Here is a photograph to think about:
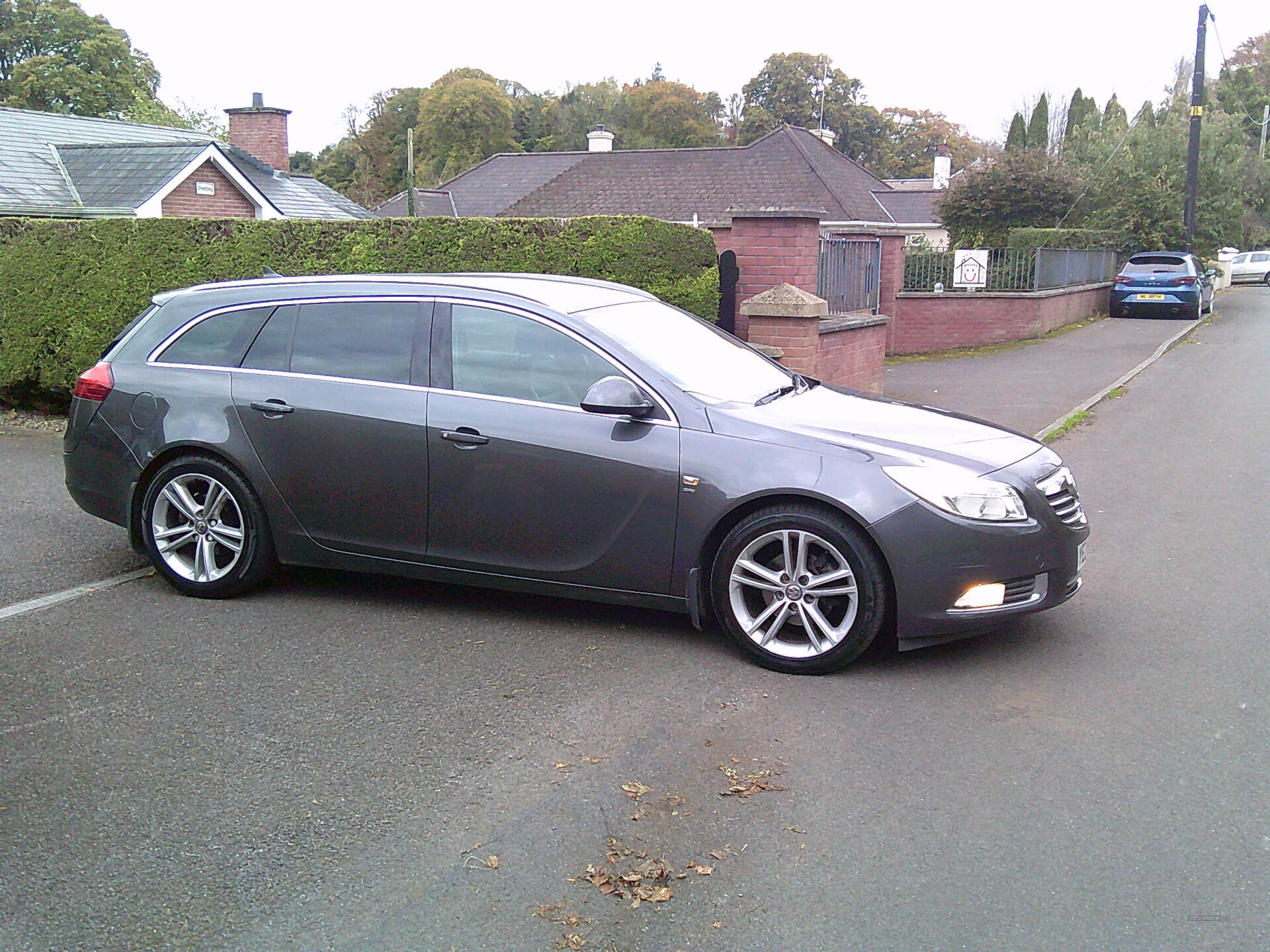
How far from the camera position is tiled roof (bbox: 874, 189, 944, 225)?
45.1m

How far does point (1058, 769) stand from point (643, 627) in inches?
85.0

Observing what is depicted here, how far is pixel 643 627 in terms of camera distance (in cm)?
575

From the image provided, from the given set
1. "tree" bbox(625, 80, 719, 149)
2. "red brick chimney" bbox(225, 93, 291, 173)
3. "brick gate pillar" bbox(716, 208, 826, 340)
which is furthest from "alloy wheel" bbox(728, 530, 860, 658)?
"tree" bbox(625, 80, 719, 149)

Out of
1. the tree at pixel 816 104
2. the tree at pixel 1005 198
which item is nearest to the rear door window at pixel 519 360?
the tree at pixel 1005 198

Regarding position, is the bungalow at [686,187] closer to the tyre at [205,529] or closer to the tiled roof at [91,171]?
the tiled roof at [91,171]

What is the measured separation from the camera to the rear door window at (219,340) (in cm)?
621

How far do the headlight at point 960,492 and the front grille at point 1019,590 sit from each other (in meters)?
0.26

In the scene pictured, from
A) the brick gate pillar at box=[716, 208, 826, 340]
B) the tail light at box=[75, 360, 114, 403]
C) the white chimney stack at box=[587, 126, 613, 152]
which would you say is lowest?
the tail light at box=[75, 360, 114, 403]

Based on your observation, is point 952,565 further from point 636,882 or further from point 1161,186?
point 1161,186

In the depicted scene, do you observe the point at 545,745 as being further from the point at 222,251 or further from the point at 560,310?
the point at 222,251

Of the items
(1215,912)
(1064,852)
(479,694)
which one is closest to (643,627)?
(479,694)

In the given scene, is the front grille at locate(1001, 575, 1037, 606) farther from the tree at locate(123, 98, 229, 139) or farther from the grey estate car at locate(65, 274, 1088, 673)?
the tree at locate(123, 98, 229, 139)

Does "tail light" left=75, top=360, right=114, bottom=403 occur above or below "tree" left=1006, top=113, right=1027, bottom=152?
below

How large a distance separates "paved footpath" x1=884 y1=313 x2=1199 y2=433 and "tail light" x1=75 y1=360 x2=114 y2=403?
27.6 ft
